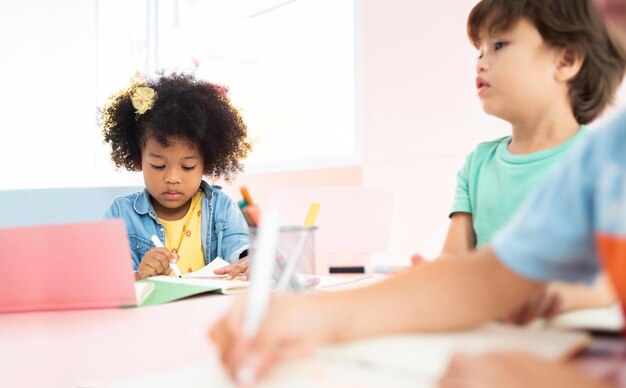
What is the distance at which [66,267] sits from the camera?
0.74m

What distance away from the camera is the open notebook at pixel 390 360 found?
0.33 m

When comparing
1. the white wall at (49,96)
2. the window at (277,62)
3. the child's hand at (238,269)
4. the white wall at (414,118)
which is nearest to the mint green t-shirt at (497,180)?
the child's hand at (238,269)

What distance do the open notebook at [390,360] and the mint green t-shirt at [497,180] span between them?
577 millimetres

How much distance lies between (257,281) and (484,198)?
2.43ft

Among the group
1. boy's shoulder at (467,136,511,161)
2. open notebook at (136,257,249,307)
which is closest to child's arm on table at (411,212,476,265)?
boy's shoulder at (467,136,511,161)

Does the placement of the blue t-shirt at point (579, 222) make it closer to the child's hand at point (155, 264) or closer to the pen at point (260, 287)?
the pen at point (260, 287)

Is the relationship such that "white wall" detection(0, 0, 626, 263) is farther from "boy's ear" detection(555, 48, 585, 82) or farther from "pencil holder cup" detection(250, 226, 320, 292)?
"pencil holder cup" detection(250, 226, 320, 292)

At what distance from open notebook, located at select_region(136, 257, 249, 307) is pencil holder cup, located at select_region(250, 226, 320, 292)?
0.19m

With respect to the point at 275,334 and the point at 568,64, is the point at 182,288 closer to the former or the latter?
the point at 275,334

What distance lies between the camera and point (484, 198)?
102cm

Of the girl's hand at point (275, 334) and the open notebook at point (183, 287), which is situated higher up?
the girl's hand at point (275, 334)

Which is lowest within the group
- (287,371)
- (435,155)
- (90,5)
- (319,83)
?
(287,371)

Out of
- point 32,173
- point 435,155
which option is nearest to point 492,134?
point 435,155

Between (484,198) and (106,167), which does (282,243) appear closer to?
(484,198)
